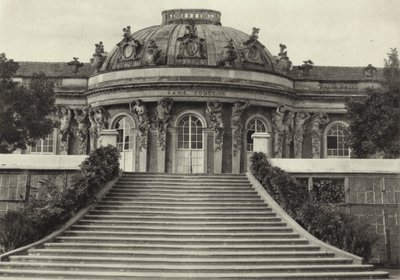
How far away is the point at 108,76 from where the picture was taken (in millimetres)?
33375

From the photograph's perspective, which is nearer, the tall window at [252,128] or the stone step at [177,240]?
the stone step at [177,240]

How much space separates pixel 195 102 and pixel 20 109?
27.6ft

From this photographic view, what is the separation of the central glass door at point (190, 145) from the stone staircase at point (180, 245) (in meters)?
8.94

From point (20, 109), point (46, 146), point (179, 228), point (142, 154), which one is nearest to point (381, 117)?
point (142, 154)

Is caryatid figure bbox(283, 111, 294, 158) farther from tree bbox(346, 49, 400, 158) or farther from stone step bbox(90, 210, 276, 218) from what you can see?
A: stone step bbox(90, 210, 276, 218)

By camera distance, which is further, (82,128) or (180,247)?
(82,128)

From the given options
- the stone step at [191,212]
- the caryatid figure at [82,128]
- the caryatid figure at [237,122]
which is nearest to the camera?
the stone step at [191,212]

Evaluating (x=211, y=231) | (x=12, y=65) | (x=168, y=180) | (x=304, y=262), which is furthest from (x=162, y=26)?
(x=304, y=262)

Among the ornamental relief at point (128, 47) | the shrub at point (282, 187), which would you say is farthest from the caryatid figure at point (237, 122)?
the shrub at point (282, 187)

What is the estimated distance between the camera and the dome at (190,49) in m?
32.7

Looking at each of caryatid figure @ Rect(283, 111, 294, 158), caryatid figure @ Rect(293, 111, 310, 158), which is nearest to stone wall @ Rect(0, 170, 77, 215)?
caryatid figure @ Rect(283, 111, 294, 158)

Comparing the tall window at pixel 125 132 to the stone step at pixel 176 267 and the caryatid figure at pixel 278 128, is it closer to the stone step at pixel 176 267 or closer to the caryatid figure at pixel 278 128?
the caryatid figure at pixel 278 128

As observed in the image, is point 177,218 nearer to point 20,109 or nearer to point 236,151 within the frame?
point 20,109

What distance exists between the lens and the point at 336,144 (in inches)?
1407
